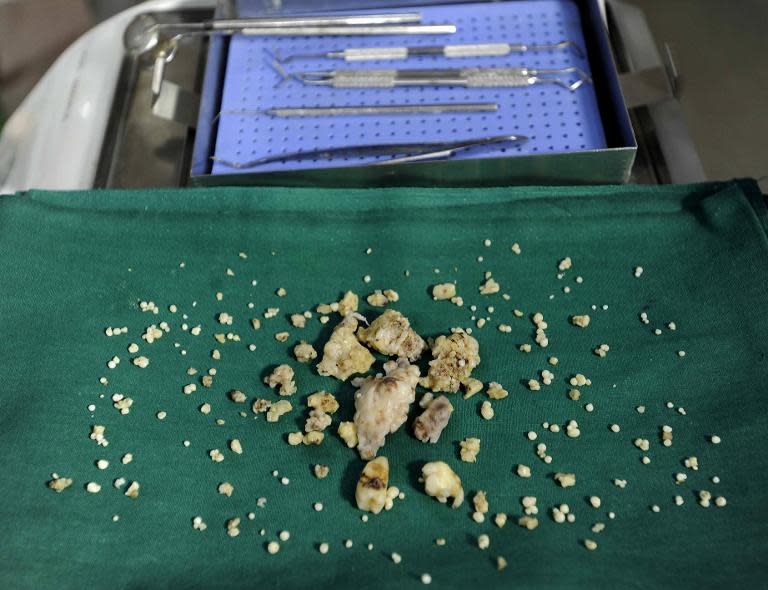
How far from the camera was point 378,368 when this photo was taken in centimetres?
85

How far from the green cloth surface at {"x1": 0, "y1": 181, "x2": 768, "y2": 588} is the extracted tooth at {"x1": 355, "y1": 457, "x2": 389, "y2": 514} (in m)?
0.02

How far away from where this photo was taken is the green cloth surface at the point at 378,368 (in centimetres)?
Answer: 72

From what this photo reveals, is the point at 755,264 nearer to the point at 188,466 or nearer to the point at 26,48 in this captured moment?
the point at 188,466

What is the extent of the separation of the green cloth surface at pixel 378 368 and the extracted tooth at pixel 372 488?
19 millimetres

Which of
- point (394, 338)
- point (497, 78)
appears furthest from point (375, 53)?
point (394, 338)

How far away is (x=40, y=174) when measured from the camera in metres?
1.04

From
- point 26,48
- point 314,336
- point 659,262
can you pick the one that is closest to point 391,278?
point 314,336

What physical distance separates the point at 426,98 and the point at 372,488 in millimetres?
573

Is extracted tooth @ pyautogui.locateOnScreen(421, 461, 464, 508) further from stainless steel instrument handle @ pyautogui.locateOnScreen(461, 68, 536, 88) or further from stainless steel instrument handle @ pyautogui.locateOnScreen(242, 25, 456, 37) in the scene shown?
stainless steel instrument handle @ pyautogui.locateOnScreen(242, 25, 456, 37)

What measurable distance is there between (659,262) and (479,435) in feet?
1.07

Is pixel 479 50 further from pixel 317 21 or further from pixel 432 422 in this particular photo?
pixel 432 422

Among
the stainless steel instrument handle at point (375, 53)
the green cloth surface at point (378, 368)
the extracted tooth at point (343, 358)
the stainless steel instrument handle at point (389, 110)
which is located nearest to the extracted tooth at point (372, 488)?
the green cloth surface at point (378, 368)

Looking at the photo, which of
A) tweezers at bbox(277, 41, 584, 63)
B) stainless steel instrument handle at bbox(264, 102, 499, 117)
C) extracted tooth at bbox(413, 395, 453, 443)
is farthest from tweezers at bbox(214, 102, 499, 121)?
extracted tooth at bbox(413, 395, 453, 443)

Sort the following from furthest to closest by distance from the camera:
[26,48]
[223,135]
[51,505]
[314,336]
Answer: [26,48] → [223,135] → [314,336] → [51,505]
